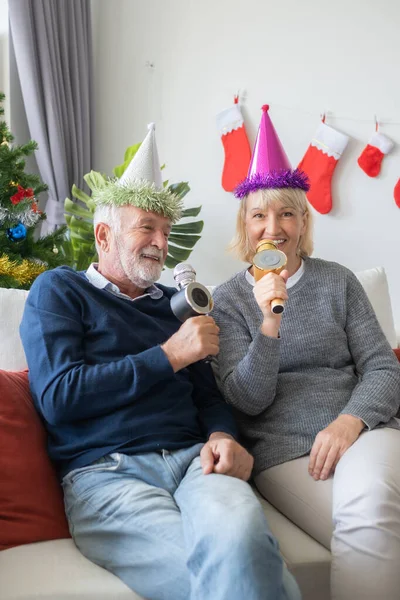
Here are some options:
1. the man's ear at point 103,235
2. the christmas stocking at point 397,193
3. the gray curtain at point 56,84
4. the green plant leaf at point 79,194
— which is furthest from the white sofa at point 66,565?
the christmas stocking at point 397,193

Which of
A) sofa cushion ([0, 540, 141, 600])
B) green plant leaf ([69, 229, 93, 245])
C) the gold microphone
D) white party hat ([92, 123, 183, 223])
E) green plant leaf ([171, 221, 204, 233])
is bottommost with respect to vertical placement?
sofa cushion ([0, 540, 141, 600])

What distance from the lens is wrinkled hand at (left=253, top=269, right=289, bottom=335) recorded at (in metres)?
1.61

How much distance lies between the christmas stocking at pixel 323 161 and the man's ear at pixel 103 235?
189 cm

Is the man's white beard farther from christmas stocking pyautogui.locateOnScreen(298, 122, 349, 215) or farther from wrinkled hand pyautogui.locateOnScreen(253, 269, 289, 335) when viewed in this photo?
christmas stocking pyautogui.locateOnScreen(298, 122, 349, 215)

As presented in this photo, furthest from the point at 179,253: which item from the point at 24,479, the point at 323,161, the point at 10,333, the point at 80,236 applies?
the point at 24,479

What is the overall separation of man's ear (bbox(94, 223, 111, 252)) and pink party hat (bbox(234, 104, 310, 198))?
18.8 inches

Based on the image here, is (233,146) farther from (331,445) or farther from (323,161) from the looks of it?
(331,445)

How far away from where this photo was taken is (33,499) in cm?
145

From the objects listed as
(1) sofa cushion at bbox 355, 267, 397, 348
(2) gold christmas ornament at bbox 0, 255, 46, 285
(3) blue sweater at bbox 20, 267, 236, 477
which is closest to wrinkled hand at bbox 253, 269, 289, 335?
(3) blue sweater at bbox 20, 267, 236, 477

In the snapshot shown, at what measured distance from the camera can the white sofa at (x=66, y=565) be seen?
1241mm

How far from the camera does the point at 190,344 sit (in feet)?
5.01

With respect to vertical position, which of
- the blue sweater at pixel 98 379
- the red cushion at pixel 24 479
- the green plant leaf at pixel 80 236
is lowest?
the red cushion at pixel 24 479

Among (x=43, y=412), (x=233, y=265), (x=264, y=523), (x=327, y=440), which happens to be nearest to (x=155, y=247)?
(x=43, y=412)

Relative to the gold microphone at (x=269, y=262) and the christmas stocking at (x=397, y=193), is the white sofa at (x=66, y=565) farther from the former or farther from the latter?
the christmas stocking at (x=397, y=193)
